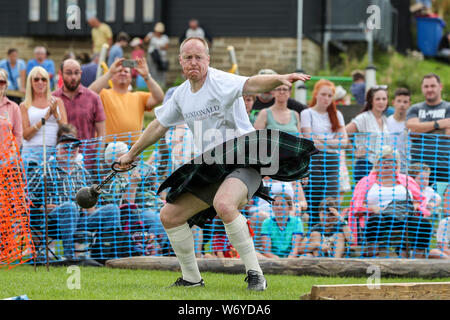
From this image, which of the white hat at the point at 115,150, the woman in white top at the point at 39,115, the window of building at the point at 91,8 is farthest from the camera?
the window of building at the point at 91,8

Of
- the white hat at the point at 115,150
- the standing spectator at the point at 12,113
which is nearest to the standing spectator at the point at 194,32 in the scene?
the standing spectator at the point at 12,113

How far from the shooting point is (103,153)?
7.71 metres

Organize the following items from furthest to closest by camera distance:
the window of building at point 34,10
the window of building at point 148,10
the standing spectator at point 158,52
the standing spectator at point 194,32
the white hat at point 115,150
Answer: the window of building at point 34,10 → the window of building at point 148,10 → the standing spectator at point 194,32 → the standing spectator at point 158,52 → the white hat at point 115,150

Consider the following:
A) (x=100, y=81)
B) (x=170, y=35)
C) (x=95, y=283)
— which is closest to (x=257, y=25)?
(x=170, y=35)

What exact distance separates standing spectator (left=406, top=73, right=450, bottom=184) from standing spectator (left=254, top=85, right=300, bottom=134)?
3.75ft

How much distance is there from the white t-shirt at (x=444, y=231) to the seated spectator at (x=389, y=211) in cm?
15

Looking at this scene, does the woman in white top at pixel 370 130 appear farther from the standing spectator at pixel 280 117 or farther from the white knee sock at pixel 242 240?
the white knee sock at pixel 242 240

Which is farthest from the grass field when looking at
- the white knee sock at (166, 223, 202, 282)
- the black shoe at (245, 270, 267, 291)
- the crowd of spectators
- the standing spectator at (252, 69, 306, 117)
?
the standing spectator at (252, 69, 306, 117)

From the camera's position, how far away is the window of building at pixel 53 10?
19.7 m

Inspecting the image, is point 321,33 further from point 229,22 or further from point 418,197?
point 418,197

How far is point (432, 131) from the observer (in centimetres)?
816

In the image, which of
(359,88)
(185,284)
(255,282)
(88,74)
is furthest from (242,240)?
(359,88)

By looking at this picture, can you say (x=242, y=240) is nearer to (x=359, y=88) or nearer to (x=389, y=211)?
(x=389, y=211)

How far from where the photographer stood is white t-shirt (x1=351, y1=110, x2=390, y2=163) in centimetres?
786
